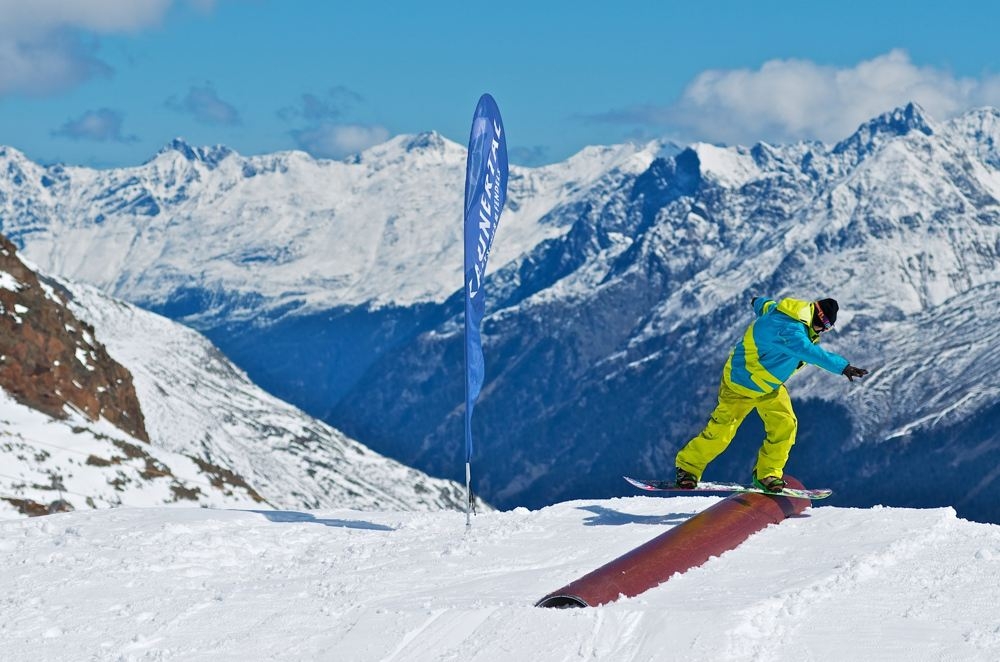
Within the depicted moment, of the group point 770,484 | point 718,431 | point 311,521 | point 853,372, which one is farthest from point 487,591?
point 311,521

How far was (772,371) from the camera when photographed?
1995cm

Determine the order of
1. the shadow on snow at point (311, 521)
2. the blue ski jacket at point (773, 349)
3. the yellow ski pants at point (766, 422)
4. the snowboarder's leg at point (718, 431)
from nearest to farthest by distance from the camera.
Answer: the blue ski jacket at point (773, 349)
the yellow ski pants at point (766, 422)
the snowboarder's leg at point (718, 431)
the shadow on snow at point (311, 521)

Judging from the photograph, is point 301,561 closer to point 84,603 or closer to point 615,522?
point 84,603

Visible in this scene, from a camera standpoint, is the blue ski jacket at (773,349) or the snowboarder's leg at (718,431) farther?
the snowboarder's leg at (718,431)

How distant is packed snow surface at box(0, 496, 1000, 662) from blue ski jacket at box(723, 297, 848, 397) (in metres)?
2.13

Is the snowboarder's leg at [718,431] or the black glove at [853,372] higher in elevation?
the black glove at [853,372]

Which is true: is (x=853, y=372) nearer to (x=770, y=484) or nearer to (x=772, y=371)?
(x=772, y=371)

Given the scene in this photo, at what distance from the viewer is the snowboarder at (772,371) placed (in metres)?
19.7

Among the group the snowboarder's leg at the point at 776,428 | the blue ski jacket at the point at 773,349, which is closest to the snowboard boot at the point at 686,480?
the snowboarder's leg at the point at 776,428

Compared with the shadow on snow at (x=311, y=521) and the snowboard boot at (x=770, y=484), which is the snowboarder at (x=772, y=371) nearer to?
the snowboard boot at (x=770, y=484)

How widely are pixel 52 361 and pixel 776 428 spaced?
4077 inches

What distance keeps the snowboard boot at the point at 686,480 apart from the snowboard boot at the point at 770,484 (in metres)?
1.37

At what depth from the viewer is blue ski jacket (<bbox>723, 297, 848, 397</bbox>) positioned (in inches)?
773

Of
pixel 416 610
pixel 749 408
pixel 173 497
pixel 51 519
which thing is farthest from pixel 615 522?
pixel 173 497
